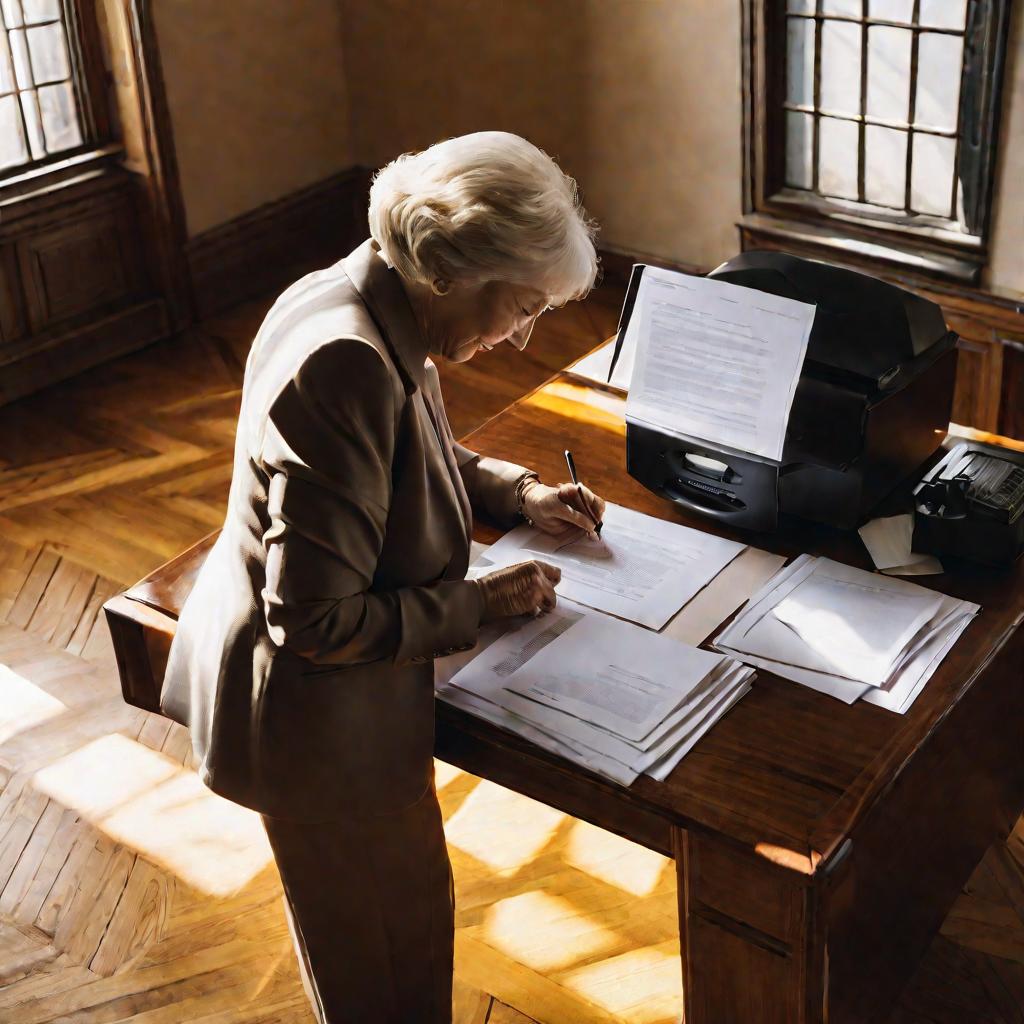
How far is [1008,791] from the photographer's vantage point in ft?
8.67

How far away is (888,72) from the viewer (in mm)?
4633

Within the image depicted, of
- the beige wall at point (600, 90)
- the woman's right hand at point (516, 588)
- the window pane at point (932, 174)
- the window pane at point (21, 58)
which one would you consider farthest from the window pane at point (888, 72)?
the woman's right hand at point (516, 588)

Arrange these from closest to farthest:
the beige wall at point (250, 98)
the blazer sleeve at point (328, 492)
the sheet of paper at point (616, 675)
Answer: the blazer sleeve at point (328, 492), the sheet of paper at point (616, 675), the beige wall at point (250, 98)

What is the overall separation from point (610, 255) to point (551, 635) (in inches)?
151

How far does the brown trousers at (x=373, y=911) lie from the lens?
2.07m

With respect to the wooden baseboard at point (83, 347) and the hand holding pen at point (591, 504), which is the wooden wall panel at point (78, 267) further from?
the hand holding pen at point (591, 504)

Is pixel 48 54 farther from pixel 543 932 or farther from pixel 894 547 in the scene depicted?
pixel 894 547

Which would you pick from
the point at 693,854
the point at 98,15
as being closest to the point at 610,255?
the point at 98,15

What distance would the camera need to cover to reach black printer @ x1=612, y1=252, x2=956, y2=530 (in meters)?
2.25

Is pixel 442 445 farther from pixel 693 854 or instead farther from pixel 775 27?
pixel 775 27

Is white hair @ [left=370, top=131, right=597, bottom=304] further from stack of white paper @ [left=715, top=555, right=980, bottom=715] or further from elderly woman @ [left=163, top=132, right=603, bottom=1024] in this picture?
stack of white paper @ [left=715, top=555, right=980, bottom=715]

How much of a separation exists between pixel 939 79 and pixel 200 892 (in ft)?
11.7

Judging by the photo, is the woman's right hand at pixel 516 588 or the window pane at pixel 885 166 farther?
the window pane at pixel 885 166

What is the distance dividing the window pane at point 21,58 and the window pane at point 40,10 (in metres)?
0.07
